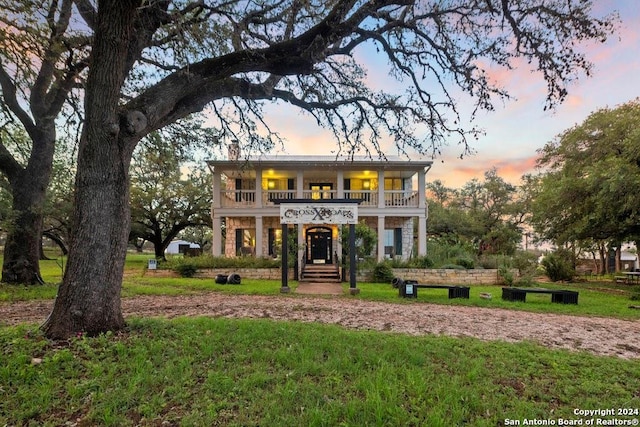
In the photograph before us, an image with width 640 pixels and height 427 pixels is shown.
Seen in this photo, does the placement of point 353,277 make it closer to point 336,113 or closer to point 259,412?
point 336,113

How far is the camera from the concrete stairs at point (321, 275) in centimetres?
1438

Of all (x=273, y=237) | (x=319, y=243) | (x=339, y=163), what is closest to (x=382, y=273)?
(x=319, y=243)

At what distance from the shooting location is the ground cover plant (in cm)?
296

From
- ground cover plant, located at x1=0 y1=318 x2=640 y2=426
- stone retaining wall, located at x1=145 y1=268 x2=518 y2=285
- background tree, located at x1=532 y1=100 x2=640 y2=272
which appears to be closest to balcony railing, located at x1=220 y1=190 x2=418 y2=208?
stone retaining wall, located at x1=145 y1=268 x2=518 y2=285

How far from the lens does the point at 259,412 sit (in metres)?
2.99

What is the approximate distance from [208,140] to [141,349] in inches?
277

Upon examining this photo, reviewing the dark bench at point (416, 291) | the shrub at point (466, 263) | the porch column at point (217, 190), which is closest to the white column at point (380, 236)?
the shrub at point (466, 263)

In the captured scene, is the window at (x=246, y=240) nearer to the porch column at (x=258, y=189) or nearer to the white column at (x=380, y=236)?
the porch column at (x=258, y=189)

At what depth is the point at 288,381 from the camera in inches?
137

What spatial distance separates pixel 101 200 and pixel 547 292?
38.0 feet

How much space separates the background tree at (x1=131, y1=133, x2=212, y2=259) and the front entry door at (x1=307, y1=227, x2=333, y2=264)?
356 inches

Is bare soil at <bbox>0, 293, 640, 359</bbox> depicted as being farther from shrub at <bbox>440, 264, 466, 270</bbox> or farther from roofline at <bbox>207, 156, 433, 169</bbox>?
roofline at <bbox>207, 156, 433, 169</bbox>

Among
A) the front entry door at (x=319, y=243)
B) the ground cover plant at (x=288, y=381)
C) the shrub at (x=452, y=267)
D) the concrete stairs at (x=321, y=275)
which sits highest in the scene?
the front entry door at (x=319, y=243)

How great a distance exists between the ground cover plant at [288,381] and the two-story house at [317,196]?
1285cm
